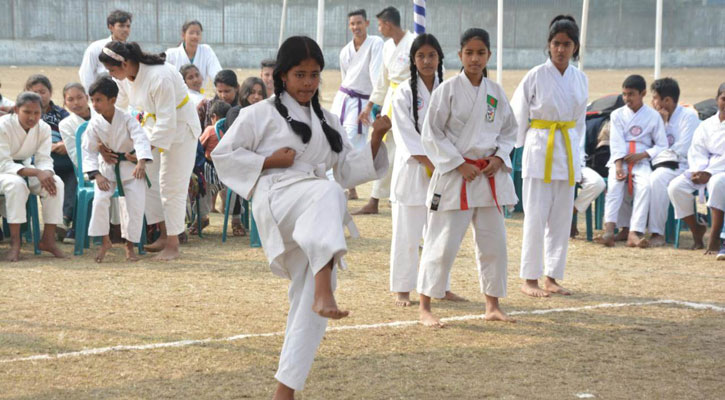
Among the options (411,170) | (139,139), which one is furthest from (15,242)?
(411,170)

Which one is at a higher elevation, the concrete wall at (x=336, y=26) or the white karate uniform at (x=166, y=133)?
the concrete wall at (x=336, y=26)

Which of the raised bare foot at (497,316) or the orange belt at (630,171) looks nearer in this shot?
the raised bare foot at (497,316)

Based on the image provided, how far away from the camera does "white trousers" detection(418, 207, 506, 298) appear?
19.3ft

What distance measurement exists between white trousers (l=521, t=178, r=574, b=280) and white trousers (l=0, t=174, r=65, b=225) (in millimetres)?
3945

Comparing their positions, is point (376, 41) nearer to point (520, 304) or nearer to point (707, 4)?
point (520, 304)

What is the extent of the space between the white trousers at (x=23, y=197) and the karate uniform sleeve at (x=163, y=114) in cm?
101

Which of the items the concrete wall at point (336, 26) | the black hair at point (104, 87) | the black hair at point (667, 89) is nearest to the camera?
the black hair at point (104, 87)

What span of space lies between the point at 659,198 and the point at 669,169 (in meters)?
0.32

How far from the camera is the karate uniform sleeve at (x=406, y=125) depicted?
6246 mm

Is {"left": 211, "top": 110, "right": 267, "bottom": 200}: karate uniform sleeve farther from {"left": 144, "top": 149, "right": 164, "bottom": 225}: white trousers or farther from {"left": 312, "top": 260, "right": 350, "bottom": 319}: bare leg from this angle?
{"left": 144, "top": 149, "right": 164, "bottom": 225}: white trousers

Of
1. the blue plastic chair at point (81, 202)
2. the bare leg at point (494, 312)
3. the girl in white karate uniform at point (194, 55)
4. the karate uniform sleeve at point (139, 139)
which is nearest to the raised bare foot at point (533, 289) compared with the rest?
the bare leg at point (494, 312)

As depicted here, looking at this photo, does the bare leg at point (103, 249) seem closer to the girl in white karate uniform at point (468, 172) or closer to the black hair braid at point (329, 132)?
the girl in white karate uniform at point (468, 172)

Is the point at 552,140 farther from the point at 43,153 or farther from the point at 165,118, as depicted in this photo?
the point at 43,153

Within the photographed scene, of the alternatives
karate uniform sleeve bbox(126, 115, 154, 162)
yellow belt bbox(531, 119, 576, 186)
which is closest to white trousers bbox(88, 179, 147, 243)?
karate uniform sleeve bbox(126, 115, 154, 162)
